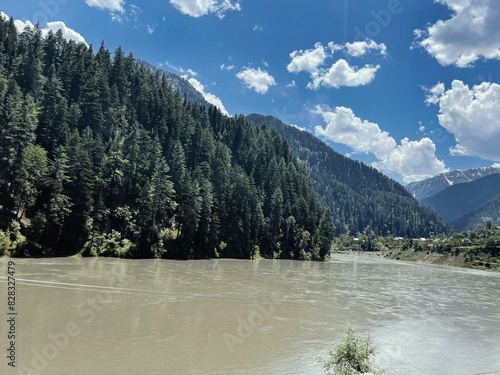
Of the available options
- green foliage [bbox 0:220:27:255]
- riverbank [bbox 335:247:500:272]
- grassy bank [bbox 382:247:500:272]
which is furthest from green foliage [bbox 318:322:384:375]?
grassy bank [bbox 382:247:500:272]

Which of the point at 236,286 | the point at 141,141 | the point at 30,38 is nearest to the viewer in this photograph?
the point at 236,286

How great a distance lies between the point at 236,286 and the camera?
131 ft

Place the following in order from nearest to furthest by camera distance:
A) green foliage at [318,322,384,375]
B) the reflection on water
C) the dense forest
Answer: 1. green foliage at [318,322,384,375]
2. the reflection on water
3. the dense forest

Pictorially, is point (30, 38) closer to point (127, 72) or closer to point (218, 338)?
point (127, 72)

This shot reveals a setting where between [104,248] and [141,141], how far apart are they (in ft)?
129

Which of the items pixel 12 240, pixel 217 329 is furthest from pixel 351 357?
pixel 12 240

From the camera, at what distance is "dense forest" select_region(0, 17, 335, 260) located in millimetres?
59631

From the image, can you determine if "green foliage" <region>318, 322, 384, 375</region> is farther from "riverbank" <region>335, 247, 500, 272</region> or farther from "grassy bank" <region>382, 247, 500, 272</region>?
"grassy bank" <region>382, 247, 500, 272</region>

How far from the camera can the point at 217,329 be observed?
2022 cm

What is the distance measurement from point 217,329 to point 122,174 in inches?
2700

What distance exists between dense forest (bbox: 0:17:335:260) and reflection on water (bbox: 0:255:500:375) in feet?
92.1

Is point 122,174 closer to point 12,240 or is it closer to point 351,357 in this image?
point 12,240

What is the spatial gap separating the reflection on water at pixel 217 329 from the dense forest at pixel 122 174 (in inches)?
1105

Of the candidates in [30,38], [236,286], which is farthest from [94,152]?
[30,38]
